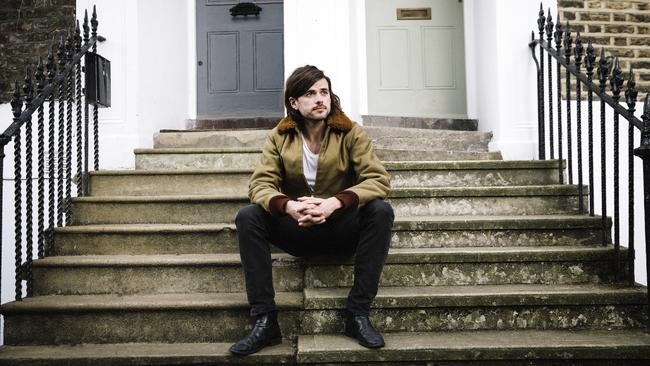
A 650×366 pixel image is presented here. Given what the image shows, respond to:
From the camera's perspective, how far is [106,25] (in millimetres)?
4012

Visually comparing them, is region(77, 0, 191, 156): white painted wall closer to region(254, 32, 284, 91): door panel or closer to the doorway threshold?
the doorway threshold

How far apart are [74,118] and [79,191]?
1.07 meters

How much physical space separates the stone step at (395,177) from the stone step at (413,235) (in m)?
0.48

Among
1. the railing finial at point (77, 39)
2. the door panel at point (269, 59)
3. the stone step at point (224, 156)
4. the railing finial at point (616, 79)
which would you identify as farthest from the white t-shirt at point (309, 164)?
the door panel at point (269, 59)

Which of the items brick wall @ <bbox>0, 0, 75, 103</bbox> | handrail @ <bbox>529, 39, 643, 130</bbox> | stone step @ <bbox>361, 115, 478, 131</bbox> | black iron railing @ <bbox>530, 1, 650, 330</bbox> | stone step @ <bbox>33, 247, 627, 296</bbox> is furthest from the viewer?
stone step @ <bbox>361, 115, 478, 131</bbox>

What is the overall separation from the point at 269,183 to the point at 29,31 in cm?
336

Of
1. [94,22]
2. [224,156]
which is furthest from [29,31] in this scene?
[224,156]

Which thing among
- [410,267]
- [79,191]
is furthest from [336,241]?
[79,191]

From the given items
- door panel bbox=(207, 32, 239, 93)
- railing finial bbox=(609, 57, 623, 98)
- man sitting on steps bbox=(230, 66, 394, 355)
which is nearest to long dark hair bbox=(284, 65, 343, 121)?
man sitting on steps bbox=(230, 66, 394, 355)

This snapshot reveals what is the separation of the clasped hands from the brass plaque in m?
3.22

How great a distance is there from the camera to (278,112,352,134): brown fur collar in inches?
102

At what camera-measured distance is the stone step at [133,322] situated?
2.57 m

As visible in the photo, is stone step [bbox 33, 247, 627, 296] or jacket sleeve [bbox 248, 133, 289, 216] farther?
stone step [bbox 33, 247, 627, 296]

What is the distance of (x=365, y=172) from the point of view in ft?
8.29
